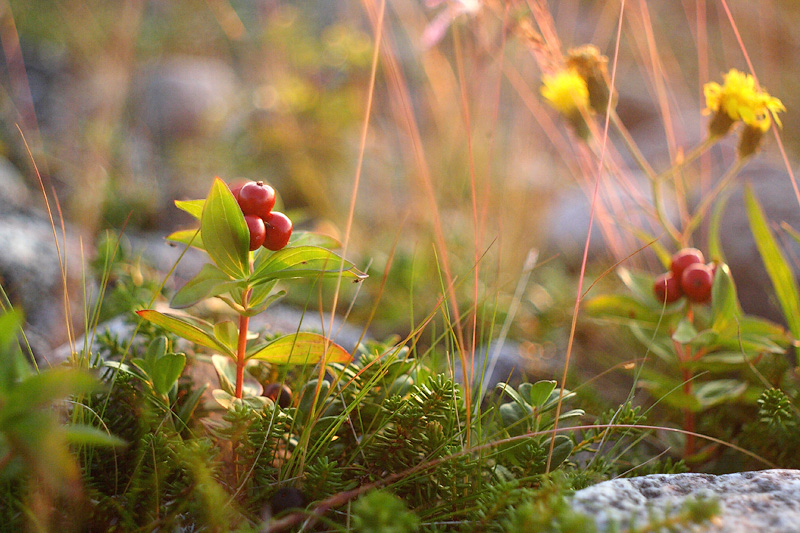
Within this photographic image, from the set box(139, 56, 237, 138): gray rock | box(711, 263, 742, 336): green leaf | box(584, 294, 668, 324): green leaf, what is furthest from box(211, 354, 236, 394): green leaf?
box(139, 56, 237, 138): gray rock

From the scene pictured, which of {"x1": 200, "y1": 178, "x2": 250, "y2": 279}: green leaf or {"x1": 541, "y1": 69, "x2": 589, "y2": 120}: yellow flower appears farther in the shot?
{"x1": 541, "y1": 69, "x2": 589, "y2": 120}: yellow flower

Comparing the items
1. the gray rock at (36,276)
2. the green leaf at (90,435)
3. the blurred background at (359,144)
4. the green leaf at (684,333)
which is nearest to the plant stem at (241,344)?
the green leaf at (90,435)

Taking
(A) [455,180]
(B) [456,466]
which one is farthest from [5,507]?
(A) [455,180]

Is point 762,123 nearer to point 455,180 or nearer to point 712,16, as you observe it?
point 455,180

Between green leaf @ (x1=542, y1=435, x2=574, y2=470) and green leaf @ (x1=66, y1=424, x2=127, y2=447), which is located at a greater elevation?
green leaf @ (x1=66, y1=424, x2=127, y2=447)

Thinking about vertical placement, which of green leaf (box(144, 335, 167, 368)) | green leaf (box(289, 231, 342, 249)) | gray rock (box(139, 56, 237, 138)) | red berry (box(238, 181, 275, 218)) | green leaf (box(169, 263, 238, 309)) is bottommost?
green leaf (box(144, 335, 167, 368))

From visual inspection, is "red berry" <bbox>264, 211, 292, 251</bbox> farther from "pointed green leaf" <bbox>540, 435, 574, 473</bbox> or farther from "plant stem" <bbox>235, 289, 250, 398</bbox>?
"pointed green leaf" <bbox>540, 435, 574, 473</bbox>

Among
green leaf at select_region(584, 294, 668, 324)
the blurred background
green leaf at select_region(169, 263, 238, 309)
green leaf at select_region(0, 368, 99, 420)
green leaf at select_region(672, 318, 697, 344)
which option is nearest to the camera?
green leaf at select_region(0, 368, 99, 420)

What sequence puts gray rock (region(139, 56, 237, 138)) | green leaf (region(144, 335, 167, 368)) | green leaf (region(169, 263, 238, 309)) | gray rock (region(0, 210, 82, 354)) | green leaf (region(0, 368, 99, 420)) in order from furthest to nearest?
gray rock (region(139, 56, 237, 138)), gray rock (region(0, 210, 82, 354)), green leaf (region(144, 335, 167, 368)), green leaf (region(169, 263, 238, 309)), green leaf (region(0, 368, 99, 420))
